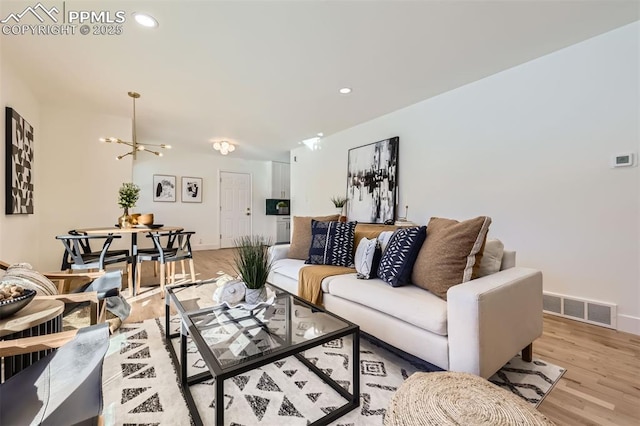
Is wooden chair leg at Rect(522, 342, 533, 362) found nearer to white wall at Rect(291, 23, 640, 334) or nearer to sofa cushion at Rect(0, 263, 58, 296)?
white wall at Rect(291, 23, 640, 334)

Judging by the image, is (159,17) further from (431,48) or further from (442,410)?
(442,410)

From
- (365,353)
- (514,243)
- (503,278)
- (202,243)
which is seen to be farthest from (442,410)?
(202,243)

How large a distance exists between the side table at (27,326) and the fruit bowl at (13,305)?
3 cm

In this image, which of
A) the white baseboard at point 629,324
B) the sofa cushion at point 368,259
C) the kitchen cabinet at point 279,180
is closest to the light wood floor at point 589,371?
the white baseboard at point 629,324

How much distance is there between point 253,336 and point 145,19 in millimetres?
2449

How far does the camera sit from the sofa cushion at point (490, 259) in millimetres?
1685

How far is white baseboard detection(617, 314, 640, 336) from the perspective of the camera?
2.08m

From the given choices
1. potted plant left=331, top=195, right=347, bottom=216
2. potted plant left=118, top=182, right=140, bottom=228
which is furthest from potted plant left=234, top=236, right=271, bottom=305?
potted plant left=331, top=195, right=347, bottom=216

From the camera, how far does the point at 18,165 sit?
284cm

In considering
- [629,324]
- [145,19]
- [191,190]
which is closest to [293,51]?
[145,19]

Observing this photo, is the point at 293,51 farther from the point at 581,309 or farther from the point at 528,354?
the point at 581,309

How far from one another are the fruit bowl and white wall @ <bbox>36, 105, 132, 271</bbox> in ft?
11.8

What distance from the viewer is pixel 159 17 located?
2.02 metres

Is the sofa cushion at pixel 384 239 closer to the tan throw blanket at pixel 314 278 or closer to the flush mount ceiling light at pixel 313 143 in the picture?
the tan throw blanket at pixel 314 278
